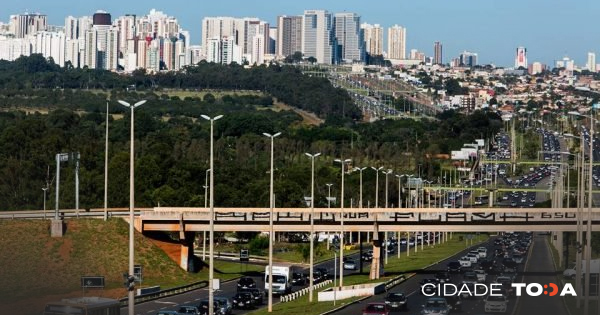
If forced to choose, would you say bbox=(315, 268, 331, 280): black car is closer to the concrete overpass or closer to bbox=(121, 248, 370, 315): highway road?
the concrete overpass

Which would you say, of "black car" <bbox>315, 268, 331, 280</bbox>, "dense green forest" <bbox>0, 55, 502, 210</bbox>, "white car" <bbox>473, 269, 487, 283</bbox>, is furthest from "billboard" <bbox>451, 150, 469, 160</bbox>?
"white car" <bbox>473, 269, 487, 283</bbox>

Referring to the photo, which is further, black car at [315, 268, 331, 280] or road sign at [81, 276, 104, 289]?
black car at [315, 268, 331, 280]

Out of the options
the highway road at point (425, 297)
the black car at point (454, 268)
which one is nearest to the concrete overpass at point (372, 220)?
the black car at point (454, 268)

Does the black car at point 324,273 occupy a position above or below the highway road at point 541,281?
below

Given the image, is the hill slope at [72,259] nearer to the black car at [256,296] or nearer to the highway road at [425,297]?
the black car at [256,296]

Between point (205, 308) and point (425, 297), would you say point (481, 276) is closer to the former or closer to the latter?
point (425, 297)

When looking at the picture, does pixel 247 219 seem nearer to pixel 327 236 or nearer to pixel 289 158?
pixel 327 236
